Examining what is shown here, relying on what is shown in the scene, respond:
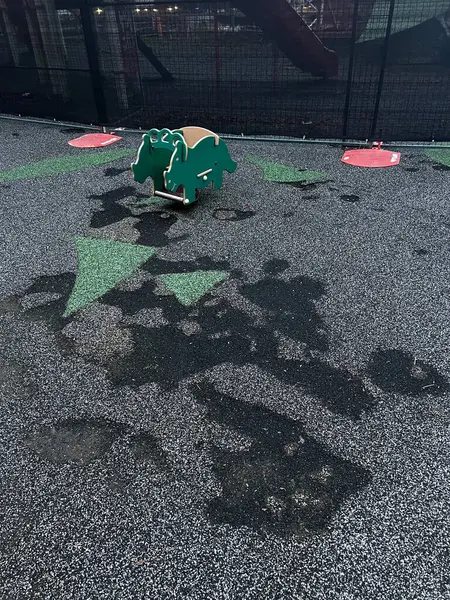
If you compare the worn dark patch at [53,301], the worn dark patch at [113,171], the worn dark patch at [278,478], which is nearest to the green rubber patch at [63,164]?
the worn dark patch at [113,171]

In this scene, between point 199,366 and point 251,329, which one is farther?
point 251,329

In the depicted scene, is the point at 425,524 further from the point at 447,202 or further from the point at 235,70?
the point at 235,70

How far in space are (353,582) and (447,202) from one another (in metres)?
3.43

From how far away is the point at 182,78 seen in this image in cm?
796

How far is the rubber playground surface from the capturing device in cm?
143

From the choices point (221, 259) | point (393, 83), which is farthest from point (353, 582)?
point (393, 83)

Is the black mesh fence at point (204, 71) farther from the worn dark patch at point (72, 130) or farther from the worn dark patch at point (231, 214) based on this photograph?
the worn dark patch at point (231, 214)

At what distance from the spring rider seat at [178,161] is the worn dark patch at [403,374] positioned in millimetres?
2172

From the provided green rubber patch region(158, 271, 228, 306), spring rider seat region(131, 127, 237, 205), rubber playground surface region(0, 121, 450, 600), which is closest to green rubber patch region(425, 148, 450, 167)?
rubber playground surface region(0, 121, 450, 600)

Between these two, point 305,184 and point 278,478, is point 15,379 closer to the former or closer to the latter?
point 278,478

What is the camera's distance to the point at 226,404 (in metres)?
1.99

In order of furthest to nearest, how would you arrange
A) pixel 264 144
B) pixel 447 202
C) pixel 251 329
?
pixel 264 144 < pixel 447 202 < pixel 251 329

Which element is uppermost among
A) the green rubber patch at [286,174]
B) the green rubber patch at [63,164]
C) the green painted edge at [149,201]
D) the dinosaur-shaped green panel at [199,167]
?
the dinosaur-shaped green panel at [199,167]

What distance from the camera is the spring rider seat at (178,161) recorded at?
3658 millimetres
